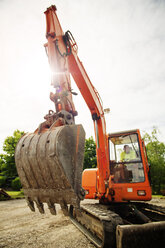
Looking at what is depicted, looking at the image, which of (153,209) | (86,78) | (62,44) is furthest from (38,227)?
(62,44)

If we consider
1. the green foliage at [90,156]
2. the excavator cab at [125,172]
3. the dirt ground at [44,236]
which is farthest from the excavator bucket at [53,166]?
the green foliage at [90,156]

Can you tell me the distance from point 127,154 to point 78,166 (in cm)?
357

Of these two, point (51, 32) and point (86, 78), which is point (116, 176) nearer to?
point (86, 78)

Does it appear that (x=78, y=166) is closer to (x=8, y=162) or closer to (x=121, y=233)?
(x=121, y=233)

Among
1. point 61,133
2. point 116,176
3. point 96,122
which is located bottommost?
→ point 116,176

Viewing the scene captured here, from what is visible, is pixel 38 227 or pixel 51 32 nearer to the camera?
pixel 51 32

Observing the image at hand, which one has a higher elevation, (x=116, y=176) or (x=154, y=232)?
(x=116, y=176)

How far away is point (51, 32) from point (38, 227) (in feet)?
16.9

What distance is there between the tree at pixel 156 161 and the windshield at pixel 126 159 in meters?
15.2

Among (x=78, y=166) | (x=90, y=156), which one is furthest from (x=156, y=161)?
(x=78, y=166)

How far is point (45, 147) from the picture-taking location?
1963 millimetres

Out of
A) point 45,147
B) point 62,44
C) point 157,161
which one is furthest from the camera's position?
point 157,161

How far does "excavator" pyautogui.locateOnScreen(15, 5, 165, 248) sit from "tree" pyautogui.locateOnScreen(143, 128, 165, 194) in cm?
1509

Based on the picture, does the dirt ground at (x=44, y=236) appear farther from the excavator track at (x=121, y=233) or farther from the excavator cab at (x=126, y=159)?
the excavator cab at (x=126, y=159)
